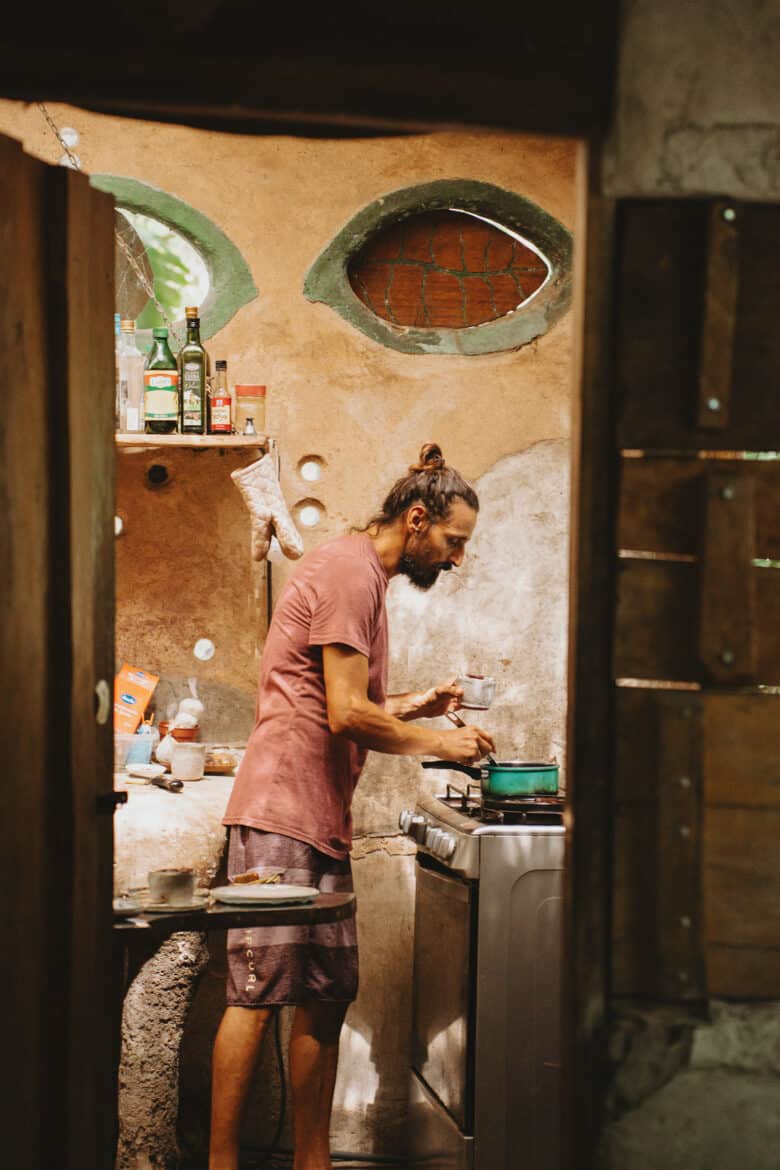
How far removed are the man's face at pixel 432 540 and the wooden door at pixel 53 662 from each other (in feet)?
5.10

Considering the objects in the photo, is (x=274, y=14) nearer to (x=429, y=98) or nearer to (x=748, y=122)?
(x=429, y=98)

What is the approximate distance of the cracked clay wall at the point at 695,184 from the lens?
6.90ft

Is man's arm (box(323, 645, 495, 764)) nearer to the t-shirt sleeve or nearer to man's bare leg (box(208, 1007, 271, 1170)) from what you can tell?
the t-shirt sleeve

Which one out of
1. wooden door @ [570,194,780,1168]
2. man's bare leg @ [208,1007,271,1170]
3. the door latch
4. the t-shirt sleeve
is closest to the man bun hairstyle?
the t-shirt sleeve

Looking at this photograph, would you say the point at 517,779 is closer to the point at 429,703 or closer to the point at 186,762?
the point at 429,703

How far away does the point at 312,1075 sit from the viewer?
A: 3.58 meters

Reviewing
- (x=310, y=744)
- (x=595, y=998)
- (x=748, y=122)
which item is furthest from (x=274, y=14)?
(x=310, y=744)

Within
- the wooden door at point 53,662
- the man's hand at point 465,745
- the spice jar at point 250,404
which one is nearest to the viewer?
the wooden door at point 53,662

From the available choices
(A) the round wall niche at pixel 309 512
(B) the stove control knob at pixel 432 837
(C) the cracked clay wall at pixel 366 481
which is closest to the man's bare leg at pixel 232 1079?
(B) the stove control knob at pixel 432 837

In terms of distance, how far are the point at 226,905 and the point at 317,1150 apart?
1.18 meters

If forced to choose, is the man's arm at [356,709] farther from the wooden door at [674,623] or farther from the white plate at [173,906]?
the wooden door at [674,623]

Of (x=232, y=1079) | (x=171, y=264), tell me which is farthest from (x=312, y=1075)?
(x=171, y=264)

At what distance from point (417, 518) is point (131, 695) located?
1375 millimetres

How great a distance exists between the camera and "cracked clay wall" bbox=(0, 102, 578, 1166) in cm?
468
